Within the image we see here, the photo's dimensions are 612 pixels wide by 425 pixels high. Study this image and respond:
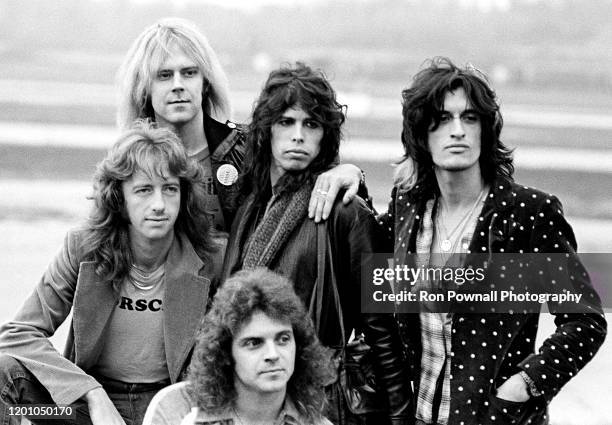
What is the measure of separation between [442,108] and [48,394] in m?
1.80

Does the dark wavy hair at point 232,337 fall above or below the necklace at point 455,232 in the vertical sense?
below

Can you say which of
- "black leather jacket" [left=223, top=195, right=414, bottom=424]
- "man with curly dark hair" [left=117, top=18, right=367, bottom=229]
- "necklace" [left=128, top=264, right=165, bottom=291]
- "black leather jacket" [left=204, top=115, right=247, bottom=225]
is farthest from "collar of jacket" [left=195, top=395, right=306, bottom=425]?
"man with curly dark hair" [left=117, top=18, right=367, bottom=229]

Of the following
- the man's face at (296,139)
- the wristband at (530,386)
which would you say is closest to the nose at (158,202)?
the man's face at (296,139)

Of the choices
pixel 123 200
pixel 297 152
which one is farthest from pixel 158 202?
pixel 297 152

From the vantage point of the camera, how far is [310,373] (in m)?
3.47

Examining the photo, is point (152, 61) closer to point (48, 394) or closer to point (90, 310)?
point (90, 310)

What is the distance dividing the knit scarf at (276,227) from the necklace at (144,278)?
0.35m

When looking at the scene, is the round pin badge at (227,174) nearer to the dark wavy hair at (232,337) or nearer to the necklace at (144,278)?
the necklace at (144,278)

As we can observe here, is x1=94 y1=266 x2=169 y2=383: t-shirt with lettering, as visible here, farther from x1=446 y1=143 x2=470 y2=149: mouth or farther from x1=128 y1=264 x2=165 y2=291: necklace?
x1=446 y1=143 x2=470 y2=149: mouth

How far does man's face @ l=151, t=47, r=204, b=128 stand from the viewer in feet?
14.9

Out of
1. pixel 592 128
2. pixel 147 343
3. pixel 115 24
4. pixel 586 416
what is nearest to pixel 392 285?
pixel 147 343

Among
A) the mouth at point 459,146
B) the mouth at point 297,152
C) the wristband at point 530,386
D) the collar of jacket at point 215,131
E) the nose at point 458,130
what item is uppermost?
the collar of jacket at point 215,131

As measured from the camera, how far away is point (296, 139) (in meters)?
3.85

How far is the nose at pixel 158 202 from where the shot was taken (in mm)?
3820
